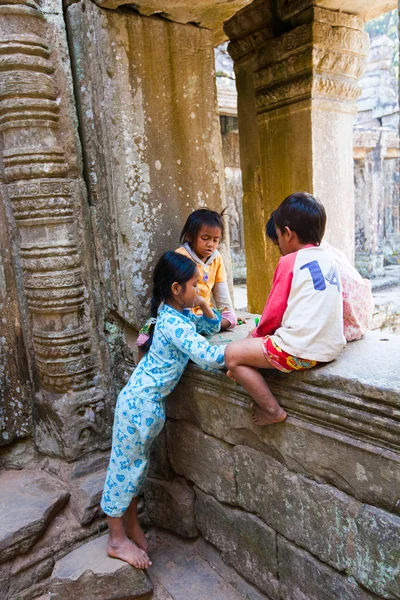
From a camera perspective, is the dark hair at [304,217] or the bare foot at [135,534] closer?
the dark hair at [304,217]

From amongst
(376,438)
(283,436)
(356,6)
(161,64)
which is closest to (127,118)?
(161,64)

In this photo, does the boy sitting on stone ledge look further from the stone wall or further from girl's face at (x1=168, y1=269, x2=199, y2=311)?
girl's face at (x1=168, y1=269, x2=199, y2=311)

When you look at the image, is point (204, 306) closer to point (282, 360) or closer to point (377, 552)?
point (282, 360)

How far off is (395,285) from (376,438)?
7.36m

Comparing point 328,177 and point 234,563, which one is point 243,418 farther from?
point 328,177

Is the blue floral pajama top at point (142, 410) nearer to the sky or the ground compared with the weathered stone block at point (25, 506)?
nearer to the sky

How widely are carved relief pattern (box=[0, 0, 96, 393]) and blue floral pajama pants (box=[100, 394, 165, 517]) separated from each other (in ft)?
1.77

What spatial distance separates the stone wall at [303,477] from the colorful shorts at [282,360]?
4 centimetres

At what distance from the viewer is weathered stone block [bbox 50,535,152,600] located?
1.85m

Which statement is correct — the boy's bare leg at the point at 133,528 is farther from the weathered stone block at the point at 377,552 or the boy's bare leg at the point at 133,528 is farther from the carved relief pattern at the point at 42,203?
the weathered stone block at the point at 377,552

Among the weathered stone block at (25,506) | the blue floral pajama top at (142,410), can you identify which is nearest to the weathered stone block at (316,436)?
the blue floral pajama top at (142,410)

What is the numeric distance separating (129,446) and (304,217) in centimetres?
120

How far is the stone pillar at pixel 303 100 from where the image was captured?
3041mm

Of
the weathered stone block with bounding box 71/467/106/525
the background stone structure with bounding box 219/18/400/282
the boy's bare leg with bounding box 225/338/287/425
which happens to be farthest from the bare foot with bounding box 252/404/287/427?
the background stone structure with bounding box 219/18/400/282
